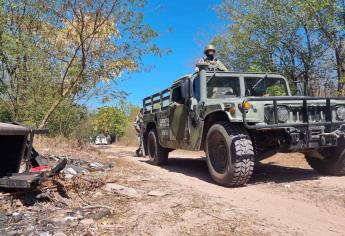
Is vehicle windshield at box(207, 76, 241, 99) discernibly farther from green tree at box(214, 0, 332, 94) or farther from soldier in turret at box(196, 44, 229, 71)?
green tree at box(214, 0, 332, 94)

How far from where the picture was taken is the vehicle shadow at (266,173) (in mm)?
7302

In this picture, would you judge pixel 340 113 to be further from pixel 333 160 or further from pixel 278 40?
pixel 278 40

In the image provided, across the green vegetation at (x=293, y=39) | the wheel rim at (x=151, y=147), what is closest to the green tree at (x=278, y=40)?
the green vegetation at (x=293, y=39)

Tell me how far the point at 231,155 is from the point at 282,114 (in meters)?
0.97

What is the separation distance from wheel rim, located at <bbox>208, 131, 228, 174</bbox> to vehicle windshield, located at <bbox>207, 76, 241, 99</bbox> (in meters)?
1.06

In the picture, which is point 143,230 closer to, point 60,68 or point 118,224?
point 118,224

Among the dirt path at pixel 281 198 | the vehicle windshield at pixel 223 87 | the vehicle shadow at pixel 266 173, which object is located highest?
the vehicle windshield at pixel 223 87

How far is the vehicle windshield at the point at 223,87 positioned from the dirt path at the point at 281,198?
1500mm

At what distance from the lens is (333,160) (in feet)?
24.6

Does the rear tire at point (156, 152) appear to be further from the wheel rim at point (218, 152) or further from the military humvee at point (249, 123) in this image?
the wheel rim at point (218, 152)

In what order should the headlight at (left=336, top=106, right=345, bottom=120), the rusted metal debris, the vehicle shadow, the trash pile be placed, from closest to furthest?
the trash pile < the rusted metal debris < the headlight at (left=336, top=106, right=345, bottom=120) < the vehicle shadow

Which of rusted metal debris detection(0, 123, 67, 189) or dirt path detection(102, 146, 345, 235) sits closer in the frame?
dirt path detection(102, 146, 345, 235)

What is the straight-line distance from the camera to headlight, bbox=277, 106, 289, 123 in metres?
6.49

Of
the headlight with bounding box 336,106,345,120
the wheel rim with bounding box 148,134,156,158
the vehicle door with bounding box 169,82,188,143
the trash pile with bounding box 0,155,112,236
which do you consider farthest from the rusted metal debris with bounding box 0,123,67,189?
the wheel rim with bounding box 148,134,156,158
